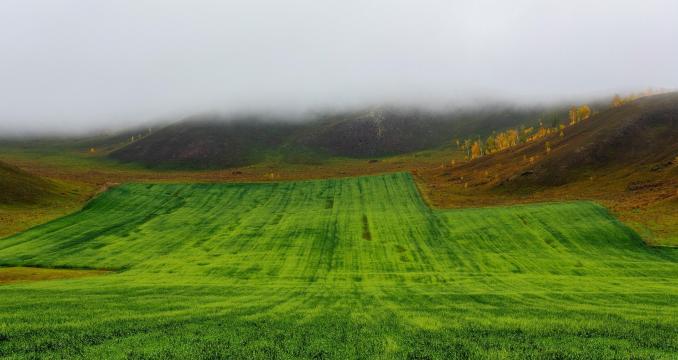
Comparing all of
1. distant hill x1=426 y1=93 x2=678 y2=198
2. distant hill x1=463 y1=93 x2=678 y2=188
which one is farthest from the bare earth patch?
distant hill x1=463 y1=93 x2=678 y2=188

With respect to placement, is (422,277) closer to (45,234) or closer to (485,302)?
(485,302)

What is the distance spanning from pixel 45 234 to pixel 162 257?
107ft

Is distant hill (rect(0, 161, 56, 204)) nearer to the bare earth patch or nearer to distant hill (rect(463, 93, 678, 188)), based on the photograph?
the bare earth patch

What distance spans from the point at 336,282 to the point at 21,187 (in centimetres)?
10581

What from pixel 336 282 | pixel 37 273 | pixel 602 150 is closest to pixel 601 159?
pixel 602 150

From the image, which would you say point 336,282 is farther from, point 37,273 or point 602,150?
point 602,150

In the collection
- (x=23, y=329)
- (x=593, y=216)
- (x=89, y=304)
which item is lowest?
(x=593, y=216)

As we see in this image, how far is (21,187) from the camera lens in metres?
113

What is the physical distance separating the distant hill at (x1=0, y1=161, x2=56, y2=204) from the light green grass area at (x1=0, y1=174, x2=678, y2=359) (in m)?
15.6

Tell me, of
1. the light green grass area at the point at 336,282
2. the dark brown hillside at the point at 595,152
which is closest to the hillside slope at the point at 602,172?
the dark brown hillside at the point at 595,152

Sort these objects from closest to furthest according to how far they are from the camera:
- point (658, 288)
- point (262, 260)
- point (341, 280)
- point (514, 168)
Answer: point (658, 288)
point (341, 280)
point (262, 260)
point (514, 168)

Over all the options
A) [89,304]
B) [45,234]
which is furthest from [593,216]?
[45,234]

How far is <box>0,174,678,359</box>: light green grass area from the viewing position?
1845 cm

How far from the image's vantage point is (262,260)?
61562mm
